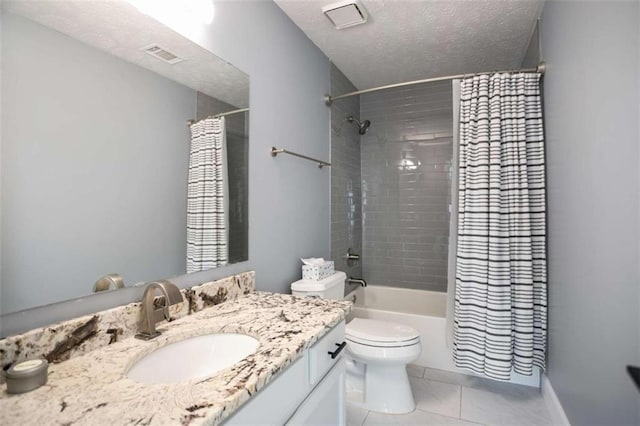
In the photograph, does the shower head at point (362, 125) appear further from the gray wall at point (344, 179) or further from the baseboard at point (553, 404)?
the baseboard at point (553, 404)

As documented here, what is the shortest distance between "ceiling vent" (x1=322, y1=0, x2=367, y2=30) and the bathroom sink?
70.8 inches

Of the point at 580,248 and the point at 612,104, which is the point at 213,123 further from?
the point at 580,248

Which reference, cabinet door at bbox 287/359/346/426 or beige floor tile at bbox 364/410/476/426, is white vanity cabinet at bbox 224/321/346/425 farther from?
beige floor tile at bbox 364/410/476/426

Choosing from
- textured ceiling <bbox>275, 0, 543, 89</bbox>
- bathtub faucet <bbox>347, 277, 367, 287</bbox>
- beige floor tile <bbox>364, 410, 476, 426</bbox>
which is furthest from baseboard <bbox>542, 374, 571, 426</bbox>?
textured ceiling <bbox>275, 0, 543, 89</bbox>

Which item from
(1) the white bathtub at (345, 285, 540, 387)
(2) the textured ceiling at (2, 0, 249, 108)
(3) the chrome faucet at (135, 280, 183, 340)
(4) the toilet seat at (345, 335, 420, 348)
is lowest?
(1) the white bathtub at (345, 285, 540, 387)

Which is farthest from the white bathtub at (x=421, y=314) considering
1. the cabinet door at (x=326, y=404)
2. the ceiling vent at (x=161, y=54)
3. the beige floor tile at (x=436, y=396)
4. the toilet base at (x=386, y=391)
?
the ceiling vent at (x=161, y=54)

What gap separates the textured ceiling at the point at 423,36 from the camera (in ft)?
6.16

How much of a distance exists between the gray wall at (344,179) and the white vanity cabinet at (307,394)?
1368 millimetres

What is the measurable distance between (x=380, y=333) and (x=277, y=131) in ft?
4.41

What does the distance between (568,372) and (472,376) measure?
2.61 ft

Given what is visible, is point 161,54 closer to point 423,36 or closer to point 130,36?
point 130,36

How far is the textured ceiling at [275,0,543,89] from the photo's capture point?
1877mm

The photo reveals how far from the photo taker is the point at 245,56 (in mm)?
1606

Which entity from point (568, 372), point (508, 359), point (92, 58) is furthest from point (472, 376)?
point (92, 58)
